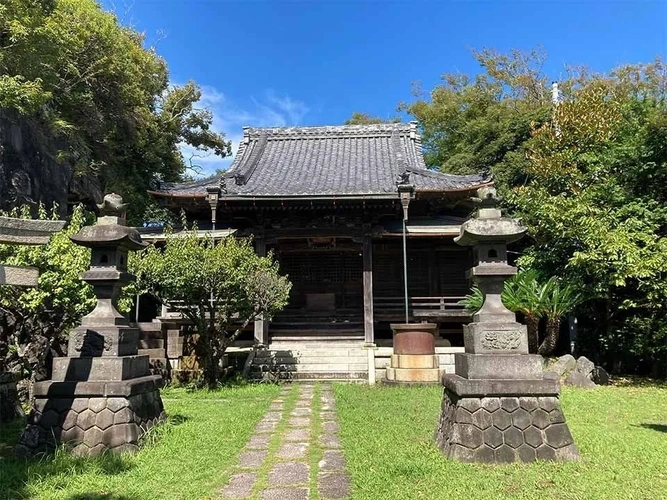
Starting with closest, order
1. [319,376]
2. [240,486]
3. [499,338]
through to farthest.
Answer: [240,486], [499,338], [319,376]

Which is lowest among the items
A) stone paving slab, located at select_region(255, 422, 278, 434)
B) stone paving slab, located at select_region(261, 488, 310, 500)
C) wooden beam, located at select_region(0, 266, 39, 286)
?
stone paving slab, located at select_region(255, 422, 278, 434)

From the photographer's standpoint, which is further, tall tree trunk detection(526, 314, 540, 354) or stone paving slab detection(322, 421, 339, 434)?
tall tree trunk detection(526, 314, 540, 354)

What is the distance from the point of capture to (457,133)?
24156 millimetres

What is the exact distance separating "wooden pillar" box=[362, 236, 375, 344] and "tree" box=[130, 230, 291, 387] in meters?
3.23

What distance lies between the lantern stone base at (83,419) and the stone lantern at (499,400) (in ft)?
11.2

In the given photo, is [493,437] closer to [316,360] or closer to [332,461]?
[332,461]

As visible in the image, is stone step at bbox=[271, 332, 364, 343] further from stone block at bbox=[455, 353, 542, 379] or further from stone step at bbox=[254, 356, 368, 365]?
stone block at bbox=[455, 353, 542, 379]

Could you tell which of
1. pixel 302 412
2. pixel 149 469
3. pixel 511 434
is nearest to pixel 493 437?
pixel 511 434

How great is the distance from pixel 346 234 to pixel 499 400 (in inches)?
367

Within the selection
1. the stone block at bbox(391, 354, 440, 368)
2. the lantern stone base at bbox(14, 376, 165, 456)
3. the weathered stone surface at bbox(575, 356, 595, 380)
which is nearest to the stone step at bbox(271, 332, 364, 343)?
the stone block at bbox(391, 354, 440, 368)

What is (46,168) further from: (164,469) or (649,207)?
(649,207)

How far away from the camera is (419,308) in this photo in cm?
1441

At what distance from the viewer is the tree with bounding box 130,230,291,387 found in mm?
9328

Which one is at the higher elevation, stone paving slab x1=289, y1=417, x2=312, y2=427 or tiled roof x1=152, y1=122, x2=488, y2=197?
tiled roof x1=152, y1=122, x2=488, y2=197
